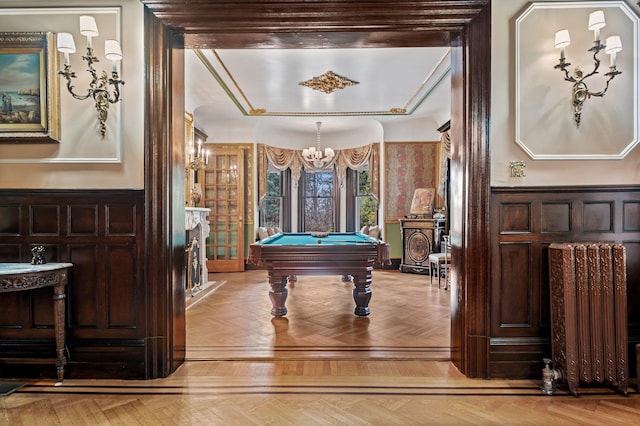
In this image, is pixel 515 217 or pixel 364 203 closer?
pixel 515 217

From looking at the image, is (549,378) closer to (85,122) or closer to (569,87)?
(569,87)

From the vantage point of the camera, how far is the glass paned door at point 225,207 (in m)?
7.39

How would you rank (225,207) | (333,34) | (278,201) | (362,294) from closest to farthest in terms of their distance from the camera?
(333,34)
(362,294)
(225,207)
(278,201)

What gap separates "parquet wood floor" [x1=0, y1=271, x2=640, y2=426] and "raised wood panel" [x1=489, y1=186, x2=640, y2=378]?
0.78 ft

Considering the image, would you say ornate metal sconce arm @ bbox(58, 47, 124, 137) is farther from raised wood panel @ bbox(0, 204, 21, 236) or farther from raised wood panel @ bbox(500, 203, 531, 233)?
raised wood panel @ bbox(500, 203, 531, 233)

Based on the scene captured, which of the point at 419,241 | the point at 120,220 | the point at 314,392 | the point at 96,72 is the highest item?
the point at 96,72

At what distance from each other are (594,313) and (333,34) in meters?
2.59

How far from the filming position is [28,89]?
2559 mm

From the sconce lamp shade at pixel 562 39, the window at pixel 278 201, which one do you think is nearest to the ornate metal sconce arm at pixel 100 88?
the sconce lamp shade at pixel 562 39

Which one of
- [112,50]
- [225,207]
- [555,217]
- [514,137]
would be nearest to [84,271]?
[112,50]

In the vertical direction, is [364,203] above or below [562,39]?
below

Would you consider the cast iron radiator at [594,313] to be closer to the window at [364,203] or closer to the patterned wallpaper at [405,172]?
the patterned wallpaper at [405,172]

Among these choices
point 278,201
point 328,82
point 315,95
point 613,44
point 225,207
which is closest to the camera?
point 613,44

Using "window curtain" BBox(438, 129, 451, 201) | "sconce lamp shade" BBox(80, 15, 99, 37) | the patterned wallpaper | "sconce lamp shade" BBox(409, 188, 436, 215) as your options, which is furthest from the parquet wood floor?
the patterned wallpaper
